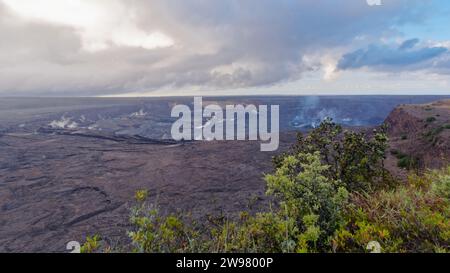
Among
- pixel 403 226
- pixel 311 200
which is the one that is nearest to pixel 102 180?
pixel 311 200

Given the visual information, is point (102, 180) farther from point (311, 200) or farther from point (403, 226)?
point (403, 226)

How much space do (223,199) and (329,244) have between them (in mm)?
16741

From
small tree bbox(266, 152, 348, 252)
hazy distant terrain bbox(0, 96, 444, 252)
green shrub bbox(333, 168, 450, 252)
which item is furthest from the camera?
hazy distant terrain bbox(0, 96, 444, 252)

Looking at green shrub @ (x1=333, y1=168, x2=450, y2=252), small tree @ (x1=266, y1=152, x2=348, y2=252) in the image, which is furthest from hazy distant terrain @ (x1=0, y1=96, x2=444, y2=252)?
green shrub @ (x1=333, y1=168, x2=450, y2=252)

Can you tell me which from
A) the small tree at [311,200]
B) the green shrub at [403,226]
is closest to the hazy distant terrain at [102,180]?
the small tree at [311,200]

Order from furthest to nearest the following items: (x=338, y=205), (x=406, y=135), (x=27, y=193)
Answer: (x=406, y=135) → (x=27, y=193) → (x=338, y=205)

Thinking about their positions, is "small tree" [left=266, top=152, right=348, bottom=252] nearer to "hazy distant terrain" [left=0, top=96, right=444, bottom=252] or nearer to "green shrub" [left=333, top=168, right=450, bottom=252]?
"green shrub" [left=333, top=168, right=450, bottom=252]

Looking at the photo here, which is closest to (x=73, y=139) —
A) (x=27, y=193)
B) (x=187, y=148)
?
(x=187, y=148)

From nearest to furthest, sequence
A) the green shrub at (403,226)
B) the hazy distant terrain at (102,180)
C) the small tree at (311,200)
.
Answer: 1. the green shrub at (403,226)
2. the small tree at (311,200)
3. the hazy distant terrain at (102,180)

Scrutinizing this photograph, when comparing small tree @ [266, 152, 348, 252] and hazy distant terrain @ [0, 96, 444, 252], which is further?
hazy distant terrain @ [0, 96, 444, 252]

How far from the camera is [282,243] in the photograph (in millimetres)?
2250

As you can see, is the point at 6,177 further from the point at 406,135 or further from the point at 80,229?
the point at 406,135

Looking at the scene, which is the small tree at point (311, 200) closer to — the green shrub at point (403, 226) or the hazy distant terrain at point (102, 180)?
the green shrub at point (403, 226)

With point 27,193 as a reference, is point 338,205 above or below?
above
